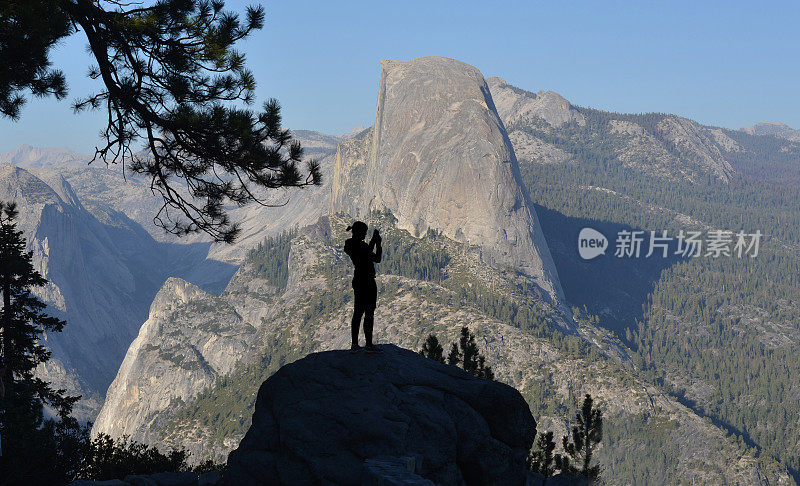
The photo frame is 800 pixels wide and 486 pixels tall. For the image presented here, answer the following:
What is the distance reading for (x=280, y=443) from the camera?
625 inches

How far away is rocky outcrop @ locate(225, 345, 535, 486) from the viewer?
1523cm

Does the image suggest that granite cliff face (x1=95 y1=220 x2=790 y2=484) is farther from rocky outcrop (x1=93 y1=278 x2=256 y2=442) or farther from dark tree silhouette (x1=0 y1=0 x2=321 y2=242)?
dark tree silhouette (x1=0 y1=0 x2=321 y2=242)

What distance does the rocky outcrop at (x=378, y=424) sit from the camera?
15.2m

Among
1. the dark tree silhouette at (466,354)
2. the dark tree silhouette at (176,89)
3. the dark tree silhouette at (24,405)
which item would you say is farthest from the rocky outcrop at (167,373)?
the dark tree silhouette at (176,89)

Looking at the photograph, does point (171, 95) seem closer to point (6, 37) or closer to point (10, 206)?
point (6, 37)

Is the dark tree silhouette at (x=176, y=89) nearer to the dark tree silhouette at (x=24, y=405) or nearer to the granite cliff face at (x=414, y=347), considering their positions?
the dark tree silhouette at (x=24, y=405)

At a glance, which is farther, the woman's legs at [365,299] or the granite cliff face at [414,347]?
the granite cliff face at [414,347]

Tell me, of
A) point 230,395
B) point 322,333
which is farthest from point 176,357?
point 322,333

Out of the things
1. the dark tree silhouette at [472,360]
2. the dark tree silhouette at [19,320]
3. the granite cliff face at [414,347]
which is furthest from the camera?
the granite cliff face at [414,347]

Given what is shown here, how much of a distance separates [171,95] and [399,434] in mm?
12936

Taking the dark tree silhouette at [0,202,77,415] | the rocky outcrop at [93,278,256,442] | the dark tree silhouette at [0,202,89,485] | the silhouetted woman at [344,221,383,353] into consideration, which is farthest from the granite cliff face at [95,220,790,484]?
the silhouetted woman at [344,221,383,353]

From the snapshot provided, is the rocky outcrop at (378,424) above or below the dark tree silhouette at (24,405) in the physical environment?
above

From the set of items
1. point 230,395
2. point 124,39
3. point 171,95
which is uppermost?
point 124,39

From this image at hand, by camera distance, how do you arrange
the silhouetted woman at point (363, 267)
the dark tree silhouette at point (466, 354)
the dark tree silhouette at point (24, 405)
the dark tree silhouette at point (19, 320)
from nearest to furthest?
the silhouetted woman at point (363, 267)
the dark tree silhouette at point (24, 405)
the dark tree silhouette at point (19, 320)
the dark tree silhouette at point (466, 354)
